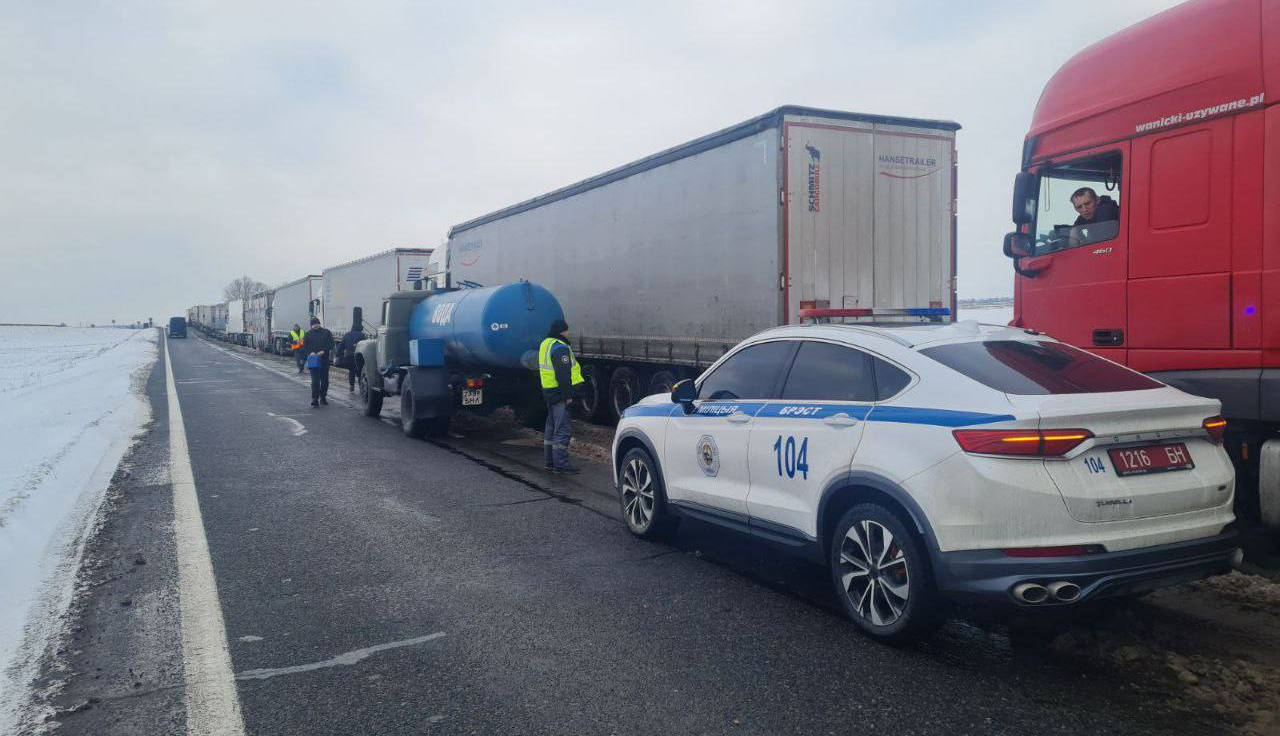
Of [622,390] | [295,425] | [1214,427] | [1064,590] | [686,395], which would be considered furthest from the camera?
[295,425]

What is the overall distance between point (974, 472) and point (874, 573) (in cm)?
84

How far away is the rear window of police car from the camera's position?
161 inches

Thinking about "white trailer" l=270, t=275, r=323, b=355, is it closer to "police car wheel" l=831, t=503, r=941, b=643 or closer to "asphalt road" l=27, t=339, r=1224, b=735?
"asphalt road" l=27, t=339, r=1224, b=735

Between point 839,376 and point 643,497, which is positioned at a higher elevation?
point 839,376

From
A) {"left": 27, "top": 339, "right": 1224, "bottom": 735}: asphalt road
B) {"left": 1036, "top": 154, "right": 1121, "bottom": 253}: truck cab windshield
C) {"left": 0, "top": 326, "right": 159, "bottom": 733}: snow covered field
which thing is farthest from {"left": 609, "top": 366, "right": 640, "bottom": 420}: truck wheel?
{"left": 1036, "top": 154, "right": 1121, "bottom": 253}: truck cab windshield

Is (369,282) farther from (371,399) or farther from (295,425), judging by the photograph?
(295,425)

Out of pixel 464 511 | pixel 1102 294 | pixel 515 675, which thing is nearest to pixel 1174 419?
pixel 1102 294

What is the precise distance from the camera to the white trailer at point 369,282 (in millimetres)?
25141

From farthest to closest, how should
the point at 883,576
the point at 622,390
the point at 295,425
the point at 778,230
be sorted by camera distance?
the point at 295,425
the point at 622,390
the point at 778,230
the point at 883,576

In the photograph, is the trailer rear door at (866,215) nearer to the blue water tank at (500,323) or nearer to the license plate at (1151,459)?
the blue water tank at (500,323)

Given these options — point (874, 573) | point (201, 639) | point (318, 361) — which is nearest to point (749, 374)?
point (874, 573)

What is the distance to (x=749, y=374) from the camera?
5527 millimetres

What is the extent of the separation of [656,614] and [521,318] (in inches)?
312

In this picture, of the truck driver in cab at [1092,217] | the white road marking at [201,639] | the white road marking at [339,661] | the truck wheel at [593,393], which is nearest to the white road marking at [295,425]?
the truck wheel at [593,393]
